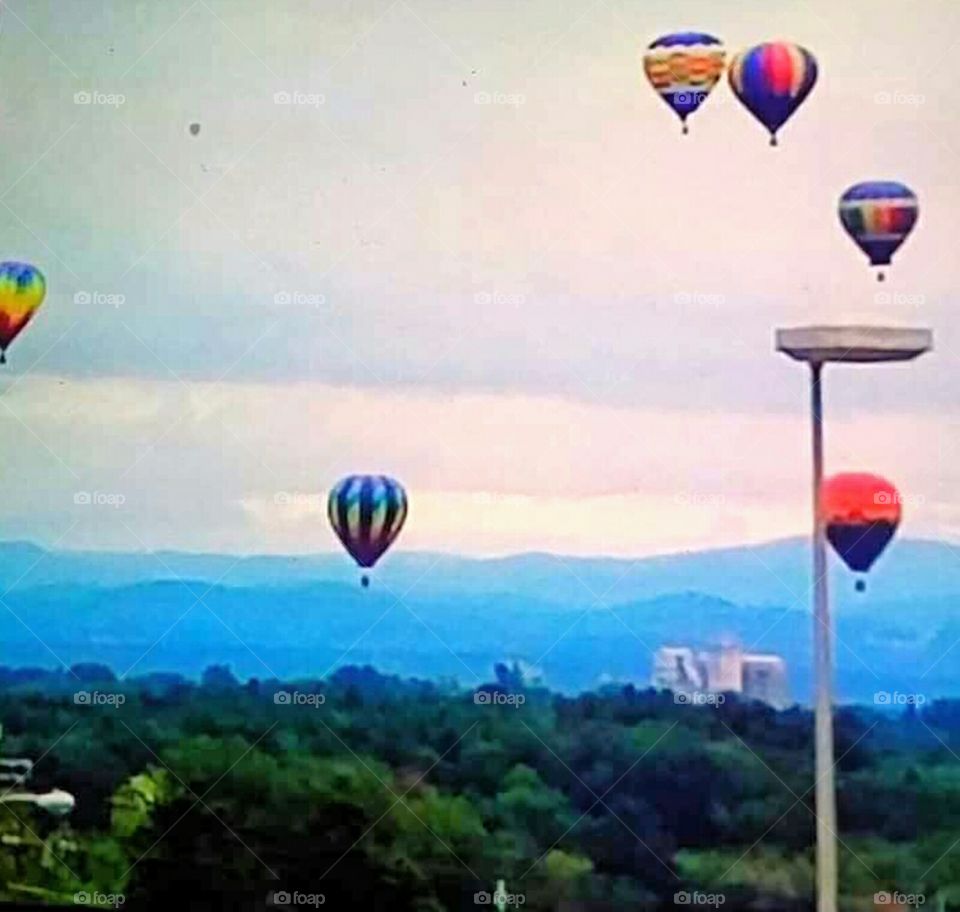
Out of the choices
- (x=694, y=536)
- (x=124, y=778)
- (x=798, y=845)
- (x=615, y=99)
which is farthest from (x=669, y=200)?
(x=124, y=778)

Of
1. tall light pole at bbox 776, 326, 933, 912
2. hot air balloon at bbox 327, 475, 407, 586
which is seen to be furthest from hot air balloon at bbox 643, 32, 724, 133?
hot air balloon at bbox 327, 475, 407, 586

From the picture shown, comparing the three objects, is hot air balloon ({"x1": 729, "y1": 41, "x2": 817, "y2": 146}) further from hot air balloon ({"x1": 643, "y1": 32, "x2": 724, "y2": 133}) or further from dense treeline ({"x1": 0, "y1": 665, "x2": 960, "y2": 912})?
dense treeline ({"x1": 0, "y1": 665, "x2": 960, "y2": 912})

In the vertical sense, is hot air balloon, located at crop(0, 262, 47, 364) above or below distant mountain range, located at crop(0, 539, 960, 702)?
above

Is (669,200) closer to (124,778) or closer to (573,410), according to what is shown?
(573,410)

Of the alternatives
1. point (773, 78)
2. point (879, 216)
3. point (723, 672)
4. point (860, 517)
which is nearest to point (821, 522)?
point (860, 517)

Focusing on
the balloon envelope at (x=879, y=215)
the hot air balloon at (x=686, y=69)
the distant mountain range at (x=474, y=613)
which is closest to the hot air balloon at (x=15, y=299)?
the distant mountain range at (x=474, y=613)

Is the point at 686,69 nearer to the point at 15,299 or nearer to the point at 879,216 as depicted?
the point at 879,216
